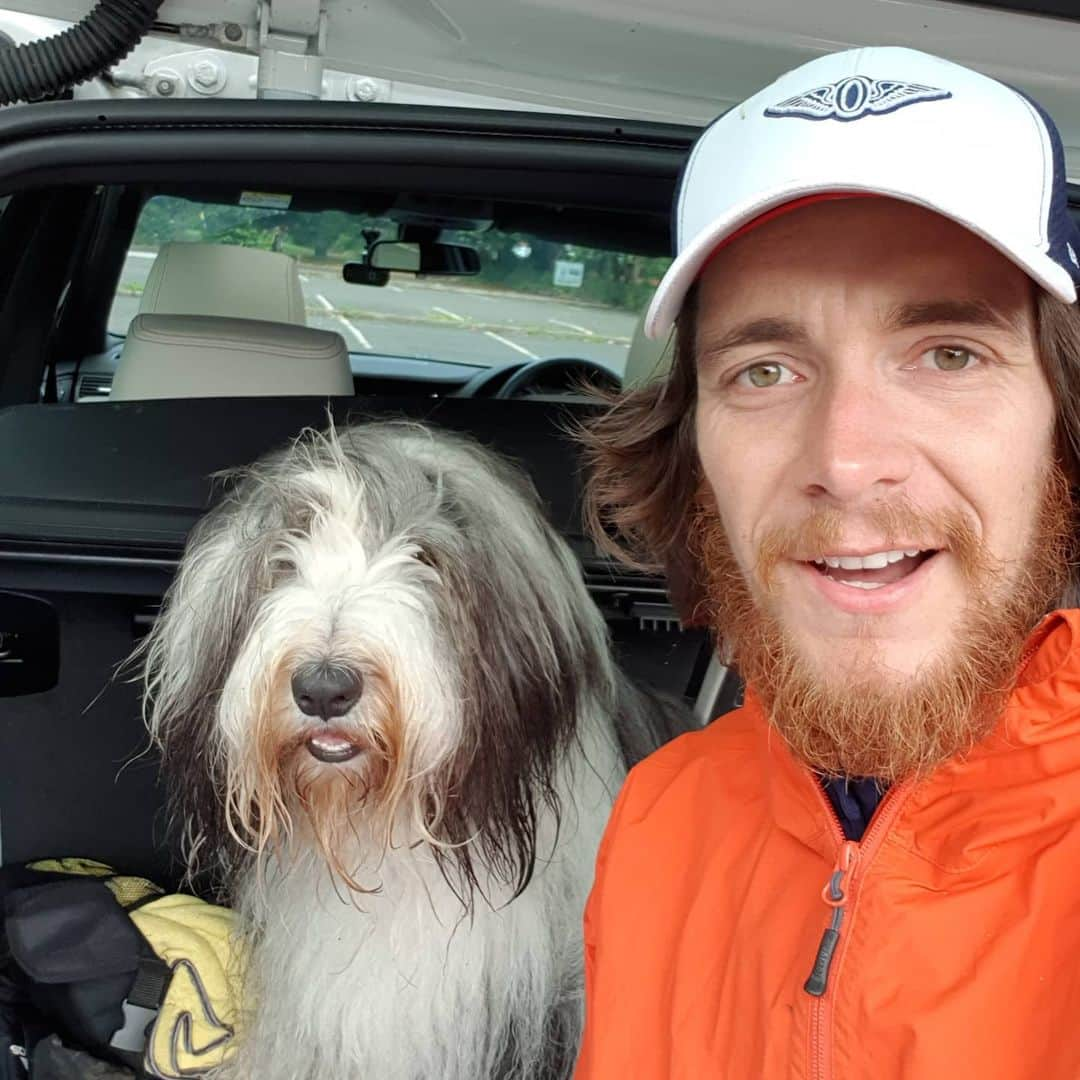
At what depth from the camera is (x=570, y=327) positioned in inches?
203

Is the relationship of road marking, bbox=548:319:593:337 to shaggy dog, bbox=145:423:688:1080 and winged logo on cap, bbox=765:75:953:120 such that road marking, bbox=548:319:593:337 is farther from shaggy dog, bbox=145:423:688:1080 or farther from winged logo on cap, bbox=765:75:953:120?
winged logo on cap, bbox=765:75:953:120

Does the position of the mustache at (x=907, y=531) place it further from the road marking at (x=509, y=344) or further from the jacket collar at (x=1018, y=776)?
the road marking at (x=509, y=344)

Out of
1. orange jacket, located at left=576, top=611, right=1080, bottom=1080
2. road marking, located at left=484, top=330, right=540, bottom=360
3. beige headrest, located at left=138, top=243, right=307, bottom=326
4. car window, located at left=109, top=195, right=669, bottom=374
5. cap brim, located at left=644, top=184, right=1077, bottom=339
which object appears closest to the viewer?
orange jacket, located at left=576, top=611, right=1080, bottom=1080

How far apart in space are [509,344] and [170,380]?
96.6 inches

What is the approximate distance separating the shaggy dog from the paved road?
8.09 ft

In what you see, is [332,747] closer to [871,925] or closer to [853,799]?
[853,799]

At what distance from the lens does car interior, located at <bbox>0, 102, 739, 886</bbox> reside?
191 centimetres

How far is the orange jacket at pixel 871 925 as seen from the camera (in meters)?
1.22

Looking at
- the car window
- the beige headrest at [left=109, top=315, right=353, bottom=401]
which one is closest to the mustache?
the beige headrest at [left=109, top=315, right=353, bottom=401]

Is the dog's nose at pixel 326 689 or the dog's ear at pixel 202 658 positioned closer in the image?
the dog's nose at pixel 326 689

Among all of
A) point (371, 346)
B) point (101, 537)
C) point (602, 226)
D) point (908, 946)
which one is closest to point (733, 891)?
point (908, 946)

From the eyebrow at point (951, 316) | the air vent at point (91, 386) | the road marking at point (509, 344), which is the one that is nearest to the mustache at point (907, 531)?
the eyebrow at point (951, 316)

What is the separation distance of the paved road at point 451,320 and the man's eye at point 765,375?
3.11 m

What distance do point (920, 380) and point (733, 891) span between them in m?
0.65
